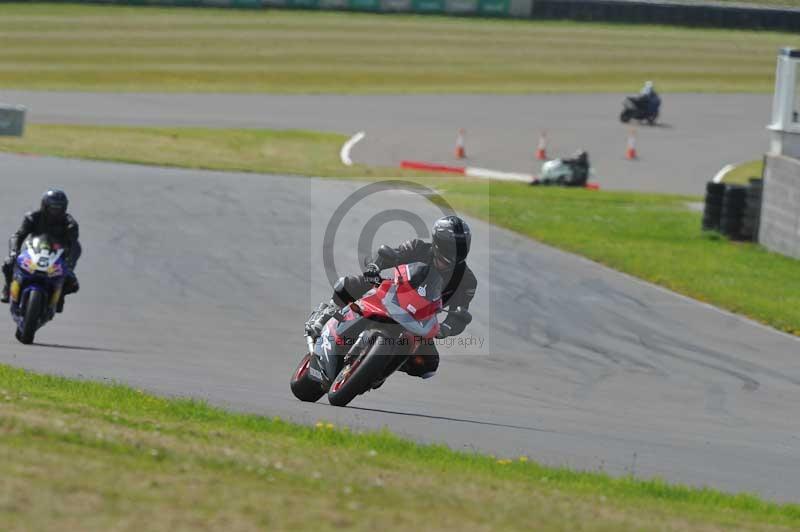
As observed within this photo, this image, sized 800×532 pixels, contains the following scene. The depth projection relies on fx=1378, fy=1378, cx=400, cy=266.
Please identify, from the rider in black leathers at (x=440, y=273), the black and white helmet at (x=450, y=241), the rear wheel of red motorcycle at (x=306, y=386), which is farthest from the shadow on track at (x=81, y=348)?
the black and white helmet at (x=450, y=241)

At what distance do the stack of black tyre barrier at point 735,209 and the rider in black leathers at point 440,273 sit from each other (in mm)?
14012

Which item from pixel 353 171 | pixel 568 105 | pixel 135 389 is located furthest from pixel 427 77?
pixel 135 389

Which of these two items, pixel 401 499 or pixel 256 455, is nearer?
pixel 401 499

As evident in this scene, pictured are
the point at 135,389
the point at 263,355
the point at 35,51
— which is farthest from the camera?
the point at 35,51

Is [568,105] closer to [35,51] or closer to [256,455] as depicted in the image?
[35,51]

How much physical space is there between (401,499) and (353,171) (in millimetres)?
23857

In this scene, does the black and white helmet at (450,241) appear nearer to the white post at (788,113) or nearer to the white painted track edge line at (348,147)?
the white post at (788,113)

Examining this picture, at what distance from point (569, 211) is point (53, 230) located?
14.3 m

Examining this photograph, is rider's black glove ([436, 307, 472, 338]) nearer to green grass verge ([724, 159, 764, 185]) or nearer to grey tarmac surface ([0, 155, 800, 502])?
grey tarmac surface ([0, 155, 800, 502])

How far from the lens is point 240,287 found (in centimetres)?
1773

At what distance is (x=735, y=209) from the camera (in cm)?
2367

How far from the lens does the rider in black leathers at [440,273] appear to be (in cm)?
1002

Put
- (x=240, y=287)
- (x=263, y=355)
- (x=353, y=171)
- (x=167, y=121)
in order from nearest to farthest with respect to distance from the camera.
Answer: (x=263, y=355), (x=240, y=287), (x=353, y=171), (x=167, y=121)

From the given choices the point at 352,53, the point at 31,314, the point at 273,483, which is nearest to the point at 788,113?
the point at 31,314
